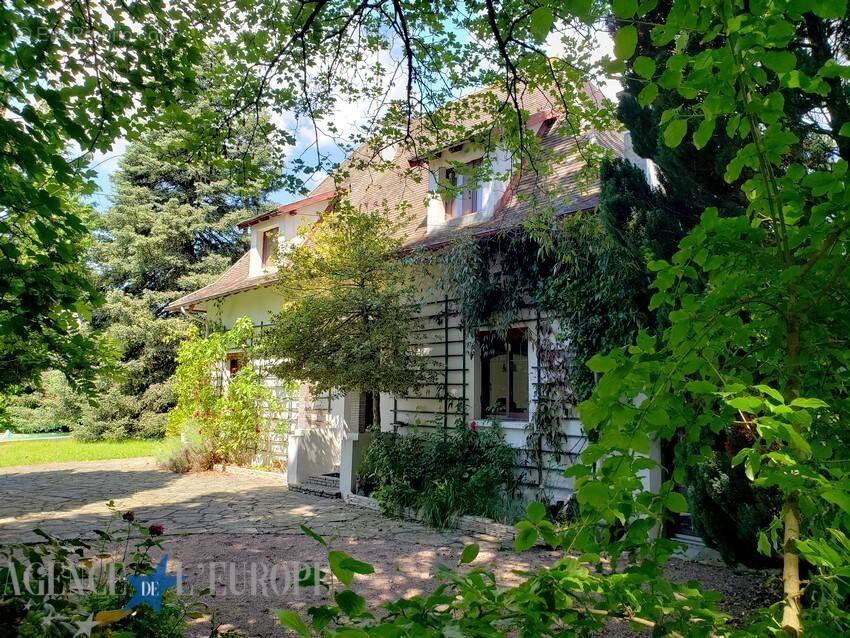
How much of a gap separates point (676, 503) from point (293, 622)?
0.79 m

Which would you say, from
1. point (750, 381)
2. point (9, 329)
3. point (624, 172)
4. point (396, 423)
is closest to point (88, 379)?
point (9, 329)

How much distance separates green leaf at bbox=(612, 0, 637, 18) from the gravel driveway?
88.8 inches

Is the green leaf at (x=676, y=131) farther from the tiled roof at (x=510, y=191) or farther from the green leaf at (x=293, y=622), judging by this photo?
the tiled roof at (x=510, y=191)

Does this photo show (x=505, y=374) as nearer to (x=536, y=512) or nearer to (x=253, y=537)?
(x=253, y=537)

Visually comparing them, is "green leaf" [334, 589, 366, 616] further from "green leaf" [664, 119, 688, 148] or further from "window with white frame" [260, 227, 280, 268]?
"window with white frame" [260, 227, 280, 268]

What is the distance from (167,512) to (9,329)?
6.62 meters

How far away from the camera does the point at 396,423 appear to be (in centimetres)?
1016

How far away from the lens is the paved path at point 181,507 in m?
7.18

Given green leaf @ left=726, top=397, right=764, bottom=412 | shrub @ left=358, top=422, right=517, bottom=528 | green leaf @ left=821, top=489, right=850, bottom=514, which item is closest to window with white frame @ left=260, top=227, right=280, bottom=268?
shrub @ left=358, top=422, right=517, bottom=528

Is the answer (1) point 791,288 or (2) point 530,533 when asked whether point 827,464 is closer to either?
(1) point 791,288

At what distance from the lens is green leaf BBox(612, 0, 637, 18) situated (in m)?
1.06

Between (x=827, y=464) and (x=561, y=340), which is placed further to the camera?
(x=561, y=340)

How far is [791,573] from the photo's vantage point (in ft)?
3.89

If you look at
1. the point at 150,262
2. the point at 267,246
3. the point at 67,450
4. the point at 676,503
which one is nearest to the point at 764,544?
the point at 676,503
